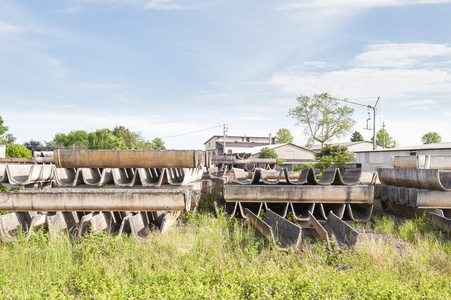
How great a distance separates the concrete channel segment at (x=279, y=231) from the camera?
447cm

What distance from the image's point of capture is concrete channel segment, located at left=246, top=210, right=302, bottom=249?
4.47 m

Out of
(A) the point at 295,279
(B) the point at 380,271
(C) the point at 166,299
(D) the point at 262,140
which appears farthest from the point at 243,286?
(D) the point at 262,140

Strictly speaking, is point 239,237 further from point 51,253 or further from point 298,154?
point 298,154

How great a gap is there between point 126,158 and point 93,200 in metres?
1.21

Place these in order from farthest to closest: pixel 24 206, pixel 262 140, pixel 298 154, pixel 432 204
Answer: pixel 262 140 < pixel 298 154 < pixel 432 204 < pixel 24 206

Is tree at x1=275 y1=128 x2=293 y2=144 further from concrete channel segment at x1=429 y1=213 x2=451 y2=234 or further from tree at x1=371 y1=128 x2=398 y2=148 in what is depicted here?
concrete channel segment at x1=429 y1=213 x2=451 y2=234

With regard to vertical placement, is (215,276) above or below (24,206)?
below

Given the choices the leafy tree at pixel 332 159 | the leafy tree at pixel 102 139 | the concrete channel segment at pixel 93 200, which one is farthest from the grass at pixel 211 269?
the leafy tree at pixel 102 139

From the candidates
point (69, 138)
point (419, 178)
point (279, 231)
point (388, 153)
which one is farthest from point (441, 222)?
point (69, 138)

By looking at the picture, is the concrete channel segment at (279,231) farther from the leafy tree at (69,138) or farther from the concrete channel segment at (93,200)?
the leafy tree at (69,138)

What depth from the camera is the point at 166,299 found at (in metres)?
3.17

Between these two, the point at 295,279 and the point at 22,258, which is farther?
the point at 22,258

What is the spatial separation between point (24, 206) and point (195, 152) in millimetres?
3512

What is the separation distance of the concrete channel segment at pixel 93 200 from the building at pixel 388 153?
64.2 feet
